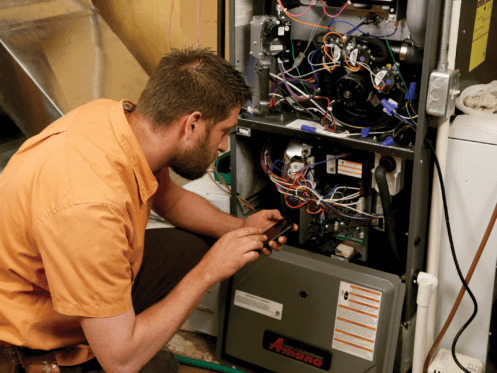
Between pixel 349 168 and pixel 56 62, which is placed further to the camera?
pixel 56 62

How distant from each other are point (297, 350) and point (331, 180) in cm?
56

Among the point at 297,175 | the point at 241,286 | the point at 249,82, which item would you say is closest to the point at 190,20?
the point at 249,82

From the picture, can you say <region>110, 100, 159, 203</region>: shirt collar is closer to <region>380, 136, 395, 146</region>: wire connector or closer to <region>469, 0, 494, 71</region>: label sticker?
<region>380, 136, 395, 146</region>: wire connector

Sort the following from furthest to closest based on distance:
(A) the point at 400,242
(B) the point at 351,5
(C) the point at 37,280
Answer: (A) the point at 400,242 → (B) the point at 351,5 → (C) the point at 37,280

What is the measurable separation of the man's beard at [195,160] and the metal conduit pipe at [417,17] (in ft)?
1.94

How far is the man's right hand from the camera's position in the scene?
4.42 ft

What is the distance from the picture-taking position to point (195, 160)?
137 cm

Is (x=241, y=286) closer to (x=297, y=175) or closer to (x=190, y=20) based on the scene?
(x=297, y=175)

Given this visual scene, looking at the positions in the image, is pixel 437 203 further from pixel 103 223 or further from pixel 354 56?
pixel 103 223

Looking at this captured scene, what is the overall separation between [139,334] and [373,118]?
893mm

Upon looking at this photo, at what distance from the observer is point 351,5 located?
1487mm

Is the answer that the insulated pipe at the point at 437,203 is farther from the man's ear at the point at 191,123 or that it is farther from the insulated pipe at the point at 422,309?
the man's ear at the point at 191,123

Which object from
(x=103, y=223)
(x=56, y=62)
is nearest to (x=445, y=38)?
(x=103, y=223)

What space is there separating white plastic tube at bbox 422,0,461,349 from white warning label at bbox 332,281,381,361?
0.19 meters
